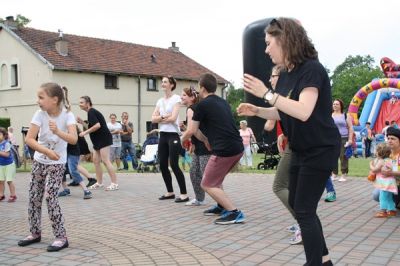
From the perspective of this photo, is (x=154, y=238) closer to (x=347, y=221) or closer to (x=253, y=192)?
(x=347, y=221)

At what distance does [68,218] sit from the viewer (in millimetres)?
6973

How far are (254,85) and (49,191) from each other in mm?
2787

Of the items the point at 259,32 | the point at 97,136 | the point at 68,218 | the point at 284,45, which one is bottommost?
the point at 68,218

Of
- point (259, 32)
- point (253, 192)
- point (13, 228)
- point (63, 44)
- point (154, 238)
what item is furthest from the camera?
point (63, 44)

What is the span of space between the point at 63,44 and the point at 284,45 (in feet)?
105

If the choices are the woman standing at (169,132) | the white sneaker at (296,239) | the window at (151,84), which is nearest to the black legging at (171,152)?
the woman standing at (169,132)

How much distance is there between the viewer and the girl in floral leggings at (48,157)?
5051 mm

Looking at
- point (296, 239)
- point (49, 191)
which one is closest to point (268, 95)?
point (296, 239)

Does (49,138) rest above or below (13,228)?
above

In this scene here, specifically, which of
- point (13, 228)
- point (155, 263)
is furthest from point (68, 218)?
point (155, 263)

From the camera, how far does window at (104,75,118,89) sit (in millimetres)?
35125

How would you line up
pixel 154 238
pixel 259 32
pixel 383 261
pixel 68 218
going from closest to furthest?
pixel 383 261 → pixel 154 238 → pixel 68 218 → pixel 259 32

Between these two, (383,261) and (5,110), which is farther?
(5,110)

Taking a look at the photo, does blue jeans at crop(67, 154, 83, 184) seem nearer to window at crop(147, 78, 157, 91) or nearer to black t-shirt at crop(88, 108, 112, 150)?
black t-shirt at crop(88, 108, 112, 150)
